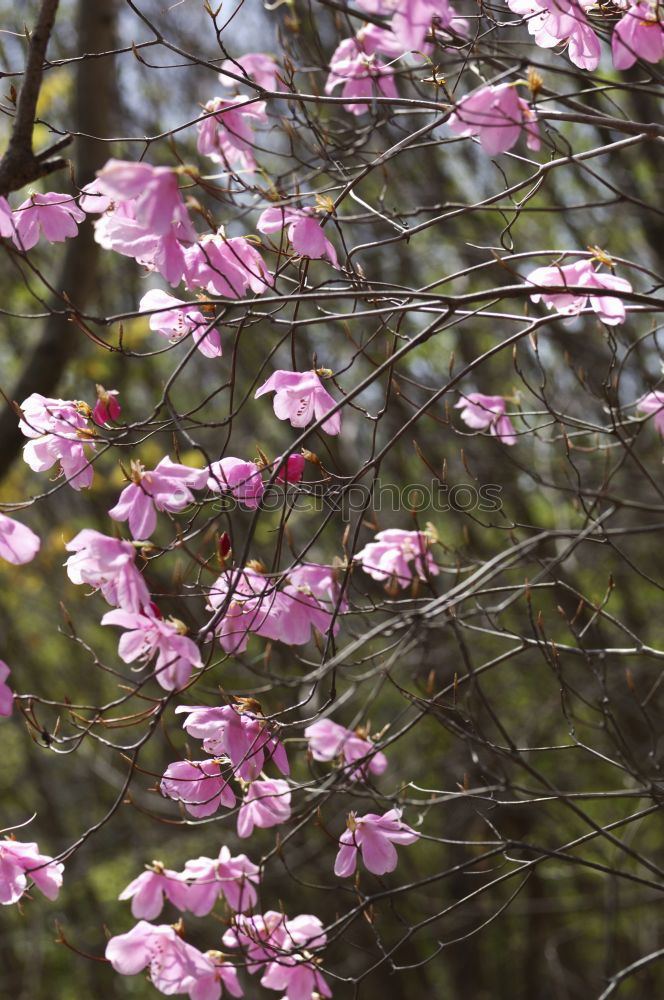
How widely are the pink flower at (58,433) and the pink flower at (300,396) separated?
0.32 meters

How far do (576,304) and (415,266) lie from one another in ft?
14.5

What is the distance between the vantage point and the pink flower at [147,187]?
1333 millimetres

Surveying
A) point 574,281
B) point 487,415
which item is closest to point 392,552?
point 487,415

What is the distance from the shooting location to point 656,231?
487cm

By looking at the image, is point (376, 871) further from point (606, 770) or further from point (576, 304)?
point (606, 770)

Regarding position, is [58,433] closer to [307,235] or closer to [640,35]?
[307,235]

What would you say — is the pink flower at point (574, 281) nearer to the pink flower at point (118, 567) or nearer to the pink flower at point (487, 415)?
the pink flower at point (487, 415)

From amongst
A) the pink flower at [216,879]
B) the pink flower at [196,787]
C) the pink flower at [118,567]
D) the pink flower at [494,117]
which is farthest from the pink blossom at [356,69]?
the pink flower at [216,879]

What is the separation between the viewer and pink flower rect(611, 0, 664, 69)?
5.49ft

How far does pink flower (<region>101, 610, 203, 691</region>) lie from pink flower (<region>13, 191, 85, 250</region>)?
2.68 feet

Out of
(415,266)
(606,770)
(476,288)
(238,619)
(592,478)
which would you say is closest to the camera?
(238,619)

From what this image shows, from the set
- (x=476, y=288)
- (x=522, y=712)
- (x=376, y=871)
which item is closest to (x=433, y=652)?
(x=522, y=712)

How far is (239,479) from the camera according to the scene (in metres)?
1.83

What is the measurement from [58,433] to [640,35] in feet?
3.88
